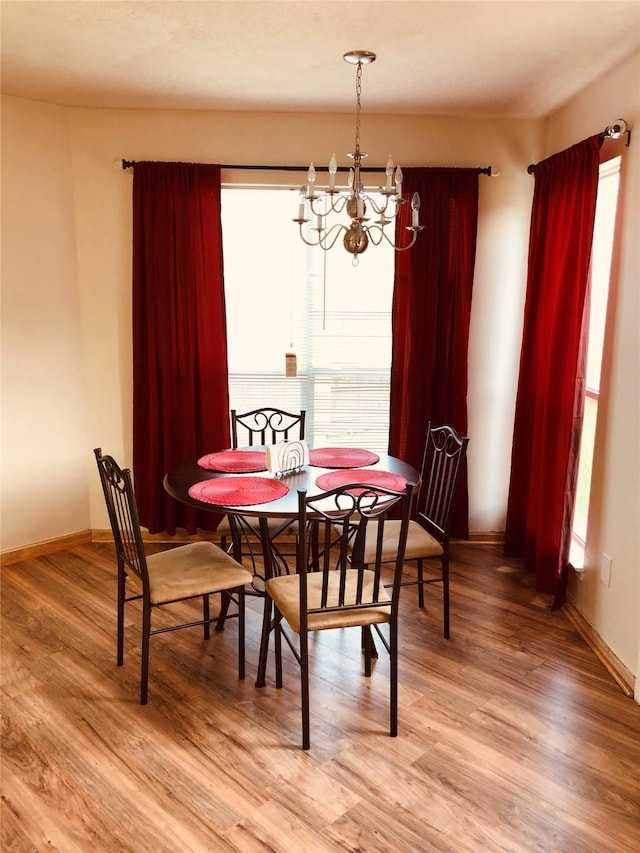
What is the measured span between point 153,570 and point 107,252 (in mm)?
2143

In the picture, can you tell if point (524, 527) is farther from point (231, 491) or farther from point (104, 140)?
point (104, 140)

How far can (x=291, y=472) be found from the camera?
10.3 feet

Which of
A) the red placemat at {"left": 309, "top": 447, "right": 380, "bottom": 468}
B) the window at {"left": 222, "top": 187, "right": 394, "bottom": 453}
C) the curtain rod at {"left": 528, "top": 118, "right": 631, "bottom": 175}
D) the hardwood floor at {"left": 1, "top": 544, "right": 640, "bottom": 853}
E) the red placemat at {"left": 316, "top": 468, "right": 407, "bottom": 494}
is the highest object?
the curtain rod at {"left": 528, "top": 118, "right": 631, "bottom": 175}

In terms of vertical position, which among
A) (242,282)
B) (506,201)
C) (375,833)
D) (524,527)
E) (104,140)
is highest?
(104,140)

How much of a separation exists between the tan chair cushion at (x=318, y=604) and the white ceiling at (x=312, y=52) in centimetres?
215

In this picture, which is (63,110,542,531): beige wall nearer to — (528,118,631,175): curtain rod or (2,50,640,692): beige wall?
(2,50,640,692): beige wall

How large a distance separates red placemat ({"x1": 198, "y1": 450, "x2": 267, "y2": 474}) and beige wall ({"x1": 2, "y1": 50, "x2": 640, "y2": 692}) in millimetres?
1155

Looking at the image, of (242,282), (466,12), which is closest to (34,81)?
(242,282)

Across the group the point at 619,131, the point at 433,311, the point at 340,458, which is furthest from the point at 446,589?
the point at 619,131

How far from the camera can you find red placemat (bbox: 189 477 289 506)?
2732 millimetres

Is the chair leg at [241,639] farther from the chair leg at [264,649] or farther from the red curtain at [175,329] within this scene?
the red curtain at [175,329]

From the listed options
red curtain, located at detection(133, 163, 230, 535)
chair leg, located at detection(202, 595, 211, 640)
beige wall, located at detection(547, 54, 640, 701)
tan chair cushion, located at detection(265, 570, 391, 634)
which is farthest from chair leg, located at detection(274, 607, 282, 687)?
red curtain, located at detection(133, 163, 230, 535)

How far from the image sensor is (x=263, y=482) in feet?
9.78

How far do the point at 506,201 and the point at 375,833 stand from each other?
335cm
